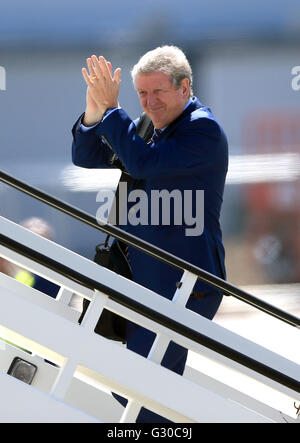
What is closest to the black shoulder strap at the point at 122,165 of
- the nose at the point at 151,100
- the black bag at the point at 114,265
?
the black bag at the point at 114,265

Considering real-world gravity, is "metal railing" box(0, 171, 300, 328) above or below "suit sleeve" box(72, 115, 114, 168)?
below

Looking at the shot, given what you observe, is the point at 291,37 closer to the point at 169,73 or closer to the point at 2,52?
the point at 2,52

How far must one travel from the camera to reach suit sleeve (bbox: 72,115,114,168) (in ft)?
7.53

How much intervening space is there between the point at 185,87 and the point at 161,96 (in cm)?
8

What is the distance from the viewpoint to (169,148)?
6.95 ft

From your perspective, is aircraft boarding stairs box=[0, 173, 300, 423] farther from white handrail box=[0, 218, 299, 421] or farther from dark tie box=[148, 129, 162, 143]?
dark tie box=[148, 129, 162, 143]

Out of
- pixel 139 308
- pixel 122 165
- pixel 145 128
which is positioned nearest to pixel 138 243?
pixel 139 308

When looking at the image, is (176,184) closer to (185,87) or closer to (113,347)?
(185,87)

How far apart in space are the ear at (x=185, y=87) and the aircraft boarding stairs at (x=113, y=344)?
1.52 ft

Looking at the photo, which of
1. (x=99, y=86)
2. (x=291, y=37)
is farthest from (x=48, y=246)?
(x=291, y=37)

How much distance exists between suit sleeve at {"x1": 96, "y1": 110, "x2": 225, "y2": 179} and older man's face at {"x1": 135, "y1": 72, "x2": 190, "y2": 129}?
2.1 inches

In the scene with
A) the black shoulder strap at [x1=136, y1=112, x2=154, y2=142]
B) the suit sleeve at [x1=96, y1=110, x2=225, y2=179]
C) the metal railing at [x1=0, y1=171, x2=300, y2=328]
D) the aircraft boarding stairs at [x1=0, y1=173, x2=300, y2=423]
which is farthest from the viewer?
the black shoulder strap at [x1=136, y1=112, x2=154, y2=142]

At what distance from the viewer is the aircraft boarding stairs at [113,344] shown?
1767 mm

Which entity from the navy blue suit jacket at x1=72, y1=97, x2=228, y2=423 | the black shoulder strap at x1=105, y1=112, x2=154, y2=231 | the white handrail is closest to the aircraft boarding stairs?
the white handrail
